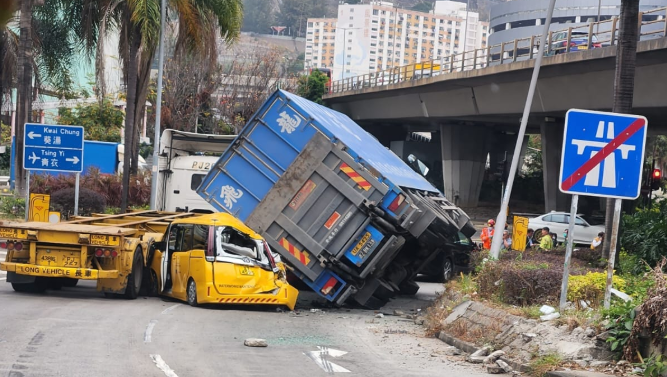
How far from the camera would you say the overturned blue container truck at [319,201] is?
15141 millimetres

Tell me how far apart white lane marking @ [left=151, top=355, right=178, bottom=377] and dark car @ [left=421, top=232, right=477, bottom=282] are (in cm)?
1337

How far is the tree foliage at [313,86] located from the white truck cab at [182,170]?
4643 centimetres

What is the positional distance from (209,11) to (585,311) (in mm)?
22185

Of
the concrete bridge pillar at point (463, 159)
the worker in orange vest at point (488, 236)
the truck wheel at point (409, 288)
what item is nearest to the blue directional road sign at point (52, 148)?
the truck wheel at point (409, 288)

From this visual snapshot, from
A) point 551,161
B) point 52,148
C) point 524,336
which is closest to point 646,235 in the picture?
point 524,336

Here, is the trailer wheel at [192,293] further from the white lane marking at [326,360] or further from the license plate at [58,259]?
the white lane marking at [326,360]

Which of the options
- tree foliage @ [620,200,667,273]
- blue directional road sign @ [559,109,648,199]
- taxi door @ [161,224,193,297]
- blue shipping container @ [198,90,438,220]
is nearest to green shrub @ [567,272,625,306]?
blue directional road sign @ [559,109,648,199]

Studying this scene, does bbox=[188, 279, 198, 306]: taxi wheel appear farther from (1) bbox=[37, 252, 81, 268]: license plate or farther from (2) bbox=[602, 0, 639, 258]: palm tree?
(2) bbox=[602, 0, 639, 258]: palm tree

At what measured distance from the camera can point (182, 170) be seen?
25.2 m

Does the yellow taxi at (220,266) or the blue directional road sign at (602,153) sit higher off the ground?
the blue directional road sign at (602,153)

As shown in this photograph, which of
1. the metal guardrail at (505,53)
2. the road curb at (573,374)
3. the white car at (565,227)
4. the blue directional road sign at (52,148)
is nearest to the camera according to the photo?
the road curb at (573,374)

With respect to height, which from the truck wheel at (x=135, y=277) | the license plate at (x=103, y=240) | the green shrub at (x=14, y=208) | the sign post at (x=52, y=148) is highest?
the sign post at (x=52, y=148)

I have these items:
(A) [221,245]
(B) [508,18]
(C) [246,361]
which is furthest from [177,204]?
(B) [508,18]

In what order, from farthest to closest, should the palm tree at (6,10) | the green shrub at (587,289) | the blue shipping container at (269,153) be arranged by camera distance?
the blue shipping container at (269,153) → the green shrub at (587,289) → the palm tree at (6,10)
